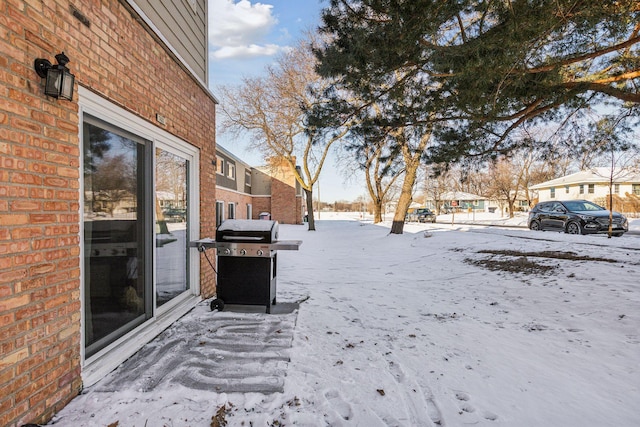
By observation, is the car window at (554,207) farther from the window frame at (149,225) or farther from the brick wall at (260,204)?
the brick wall at (260,204)

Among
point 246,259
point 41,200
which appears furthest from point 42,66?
point 246,259

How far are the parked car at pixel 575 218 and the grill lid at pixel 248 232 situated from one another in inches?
487

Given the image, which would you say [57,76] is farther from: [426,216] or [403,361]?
[426,216]

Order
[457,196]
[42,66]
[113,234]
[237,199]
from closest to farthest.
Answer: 1. [42,66]
2. [113,234]
3. [237,199]
4. [457,196]

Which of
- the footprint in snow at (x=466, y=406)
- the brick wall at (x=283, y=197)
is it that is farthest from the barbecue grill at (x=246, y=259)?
the brick wall at (x=283, y=197)

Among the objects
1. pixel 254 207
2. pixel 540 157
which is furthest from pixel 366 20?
pixel 254 207

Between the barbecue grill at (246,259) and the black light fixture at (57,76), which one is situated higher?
the black light fixture at (57,76)

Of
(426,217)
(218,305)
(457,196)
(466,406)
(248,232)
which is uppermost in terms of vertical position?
(457,196)

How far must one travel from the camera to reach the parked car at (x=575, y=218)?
Answer: 1117cm

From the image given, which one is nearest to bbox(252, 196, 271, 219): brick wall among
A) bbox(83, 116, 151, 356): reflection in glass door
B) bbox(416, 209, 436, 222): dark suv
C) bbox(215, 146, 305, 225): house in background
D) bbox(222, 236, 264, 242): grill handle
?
bbox(215, 146, 305, 225): house in background

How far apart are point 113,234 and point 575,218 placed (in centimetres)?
1420

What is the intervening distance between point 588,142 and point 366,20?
4898 millimetres

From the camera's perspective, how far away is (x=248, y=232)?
12.8 ft

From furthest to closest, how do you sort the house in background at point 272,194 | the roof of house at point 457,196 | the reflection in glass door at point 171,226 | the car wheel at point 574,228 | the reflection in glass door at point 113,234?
the roof of house at point 457,196, the house in background at point 272,194, the car wheel at point 574,228, the reflection in glass door at point 171,226, the reflection in glass door at point 113,234
